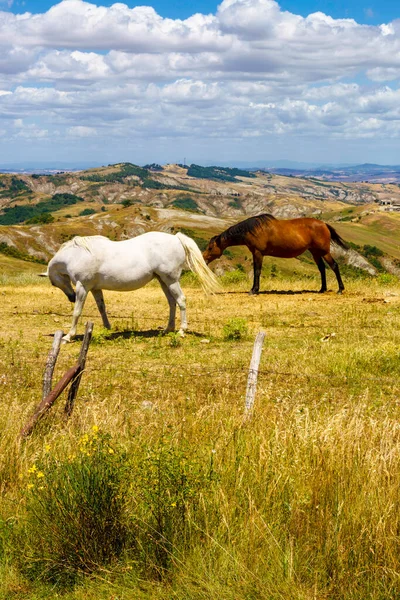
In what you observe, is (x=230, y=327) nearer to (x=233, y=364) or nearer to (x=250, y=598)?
(x=233, y=364)

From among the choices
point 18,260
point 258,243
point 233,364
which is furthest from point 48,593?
point 18,260

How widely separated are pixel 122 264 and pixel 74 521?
916cm

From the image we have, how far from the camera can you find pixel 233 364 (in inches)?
442

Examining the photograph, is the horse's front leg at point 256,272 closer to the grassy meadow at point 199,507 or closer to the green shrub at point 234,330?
the green shrub at point 234,330

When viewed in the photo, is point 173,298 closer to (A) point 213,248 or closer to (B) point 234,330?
(B) point 234,330

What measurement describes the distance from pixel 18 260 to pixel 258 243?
78.7 m

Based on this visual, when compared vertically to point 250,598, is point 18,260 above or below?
below

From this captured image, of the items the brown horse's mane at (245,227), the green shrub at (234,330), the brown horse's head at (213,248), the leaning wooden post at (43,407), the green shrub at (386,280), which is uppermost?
the brown horse's mane at (245,227)

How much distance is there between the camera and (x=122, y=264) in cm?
1375

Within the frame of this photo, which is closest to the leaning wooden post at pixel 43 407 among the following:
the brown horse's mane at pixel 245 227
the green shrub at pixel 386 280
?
the brown horse's mane at pixel 245 227

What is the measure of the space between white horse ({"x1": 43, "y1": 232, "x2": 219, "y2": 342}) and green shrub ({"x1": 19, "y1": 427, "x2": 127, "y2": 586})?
8347 millimetres

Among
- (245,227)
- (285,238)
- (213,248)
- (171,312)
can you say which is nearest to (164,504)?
(171,312)

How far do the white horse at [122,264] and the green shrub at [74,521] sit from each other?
8347 mm

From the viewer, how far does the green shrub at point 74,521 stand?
4.91 m
